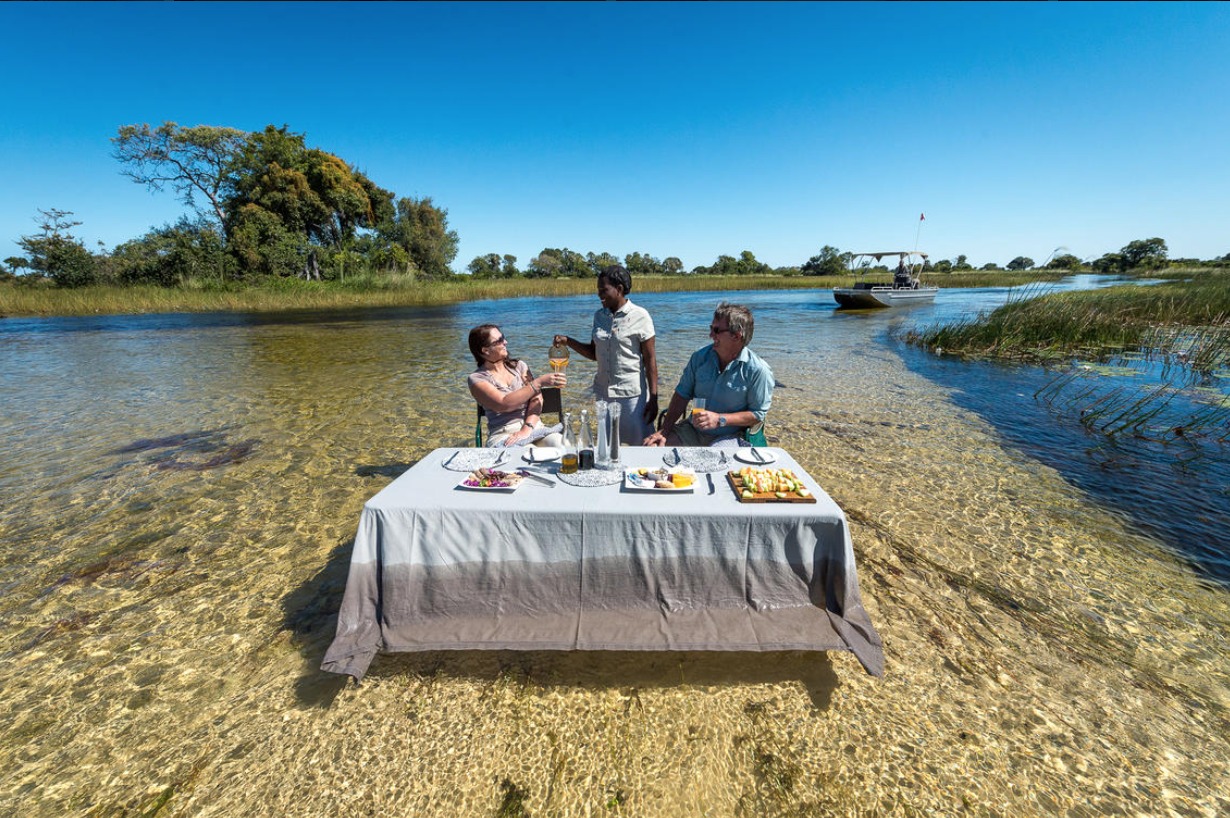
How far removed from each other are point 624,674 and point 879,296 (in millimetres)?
27338

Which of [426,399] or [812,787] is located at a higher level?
[426,399]

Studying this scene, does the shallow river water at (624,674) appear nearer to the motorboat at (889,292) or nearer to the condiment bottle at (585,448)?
the condiment bottle at (585,448)

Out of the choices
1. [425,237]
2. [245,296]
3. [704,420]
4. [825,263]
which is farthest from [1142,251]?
[245,296]

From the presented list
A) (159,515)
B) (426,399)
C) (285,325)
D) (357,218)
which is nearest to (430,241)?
(357,218)

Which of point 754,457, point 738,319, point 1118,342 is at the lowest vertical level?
point 1118,342

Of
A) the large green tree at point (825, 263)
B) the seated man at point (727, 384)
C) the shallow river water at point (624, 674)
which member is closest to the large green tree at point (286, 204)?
the shallow river water at point (624, 674)

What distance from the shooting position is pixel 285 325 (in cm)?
1867

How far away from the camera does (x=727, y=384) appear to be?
3.63 m

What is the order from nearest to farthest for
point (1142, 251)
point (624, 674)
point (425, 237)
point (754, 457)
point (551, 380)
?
point (624, 674), point (754, 457), point (551, 380), point (425, 237), point (1142, 251)

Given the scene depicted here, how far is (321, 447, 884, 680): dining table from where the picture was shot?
6.63ft

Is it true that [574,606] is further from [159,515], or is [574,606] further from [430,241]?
[430,241]

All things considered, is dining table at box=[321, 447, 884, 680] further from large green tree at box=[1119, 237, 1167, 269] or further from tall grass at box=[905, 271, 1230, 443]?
large green tree at box=[1119, 237, 1167, 269]

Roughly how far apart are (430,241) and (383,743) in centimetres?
4598

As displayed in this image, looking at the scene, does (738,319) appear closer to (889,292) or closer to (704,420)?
(704,420)
